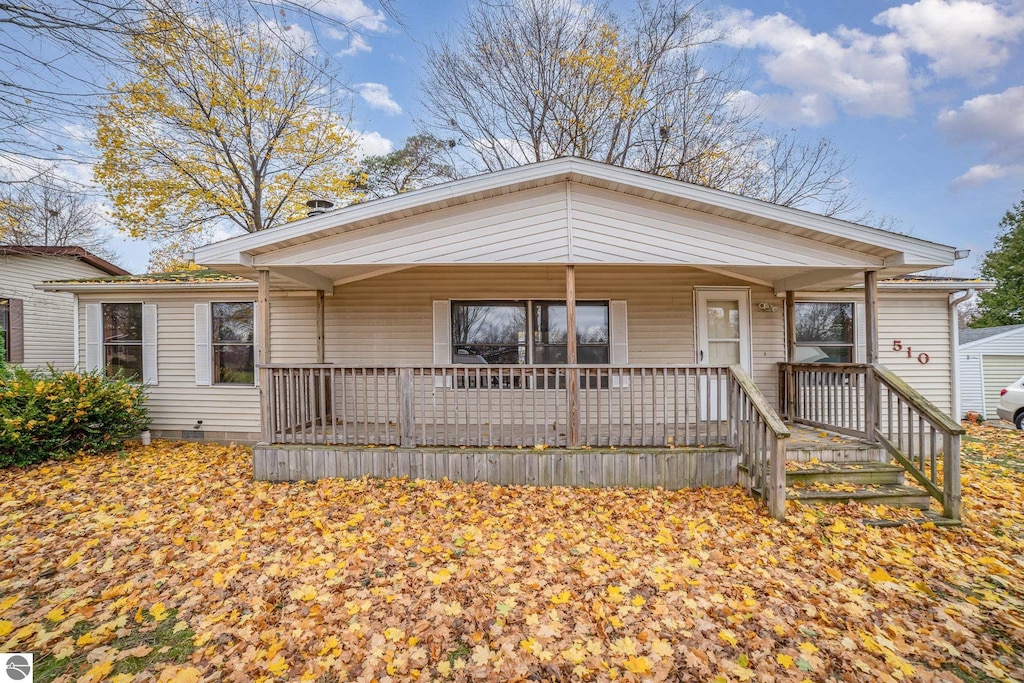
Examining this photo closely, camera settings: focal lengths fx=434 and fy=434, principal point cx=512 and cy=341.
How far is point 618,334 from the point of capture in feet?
23.0

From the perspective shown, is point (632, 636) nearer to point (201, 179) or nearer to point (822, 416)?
point (822, 416)

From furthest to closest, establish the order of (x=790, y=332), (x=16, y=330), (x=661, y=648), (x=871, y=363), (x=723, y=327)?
(x=16, y=330) < (x=723, y=327) < (x=790, y=332) < (x=871, y=363) < (x=661, y=648)

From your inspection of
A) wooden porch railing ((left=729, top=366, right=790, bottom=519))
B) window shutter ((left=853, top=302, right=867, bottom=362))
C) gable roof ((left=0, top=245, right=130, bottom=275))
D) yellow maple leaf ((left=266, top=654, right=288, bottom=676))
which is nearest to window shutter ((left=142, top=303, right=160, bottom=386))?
gable roof ((left=0, top=245, right=130, bottom=275))

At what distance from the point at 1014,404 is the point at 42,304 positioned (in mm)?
23316

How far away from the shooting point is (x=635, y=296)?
7.12m

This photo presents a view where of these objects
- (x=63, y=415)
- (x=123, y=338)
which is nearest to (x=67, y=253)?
(x=123, y=338)

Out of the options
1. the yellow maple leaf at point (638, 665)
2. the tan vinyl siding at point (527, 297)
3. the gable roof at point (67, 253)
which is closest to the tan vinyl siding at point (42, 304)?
the gable roof at point (67, 253)

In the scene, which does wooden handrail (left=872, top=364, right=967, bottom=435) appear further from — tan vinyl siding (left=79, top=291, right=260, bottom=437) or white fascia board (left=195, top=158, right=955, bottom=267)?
tan vinyl siding (left=79, top=291, right=260, bottom=437)

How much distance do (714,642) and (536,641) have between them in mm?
1054

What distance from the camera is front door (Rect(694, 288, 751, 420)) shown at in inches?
281

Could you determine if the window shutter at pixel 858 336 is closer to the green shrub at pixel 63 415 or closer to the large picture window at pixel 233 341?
the large picture window at pixel 233 341

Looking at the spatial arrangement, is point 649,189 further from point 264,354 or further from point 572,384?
point 264,354

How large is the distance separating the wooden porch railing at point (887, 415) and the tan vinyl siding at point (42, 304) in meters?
14.8

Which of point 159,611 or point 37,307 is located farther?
point 37,307
